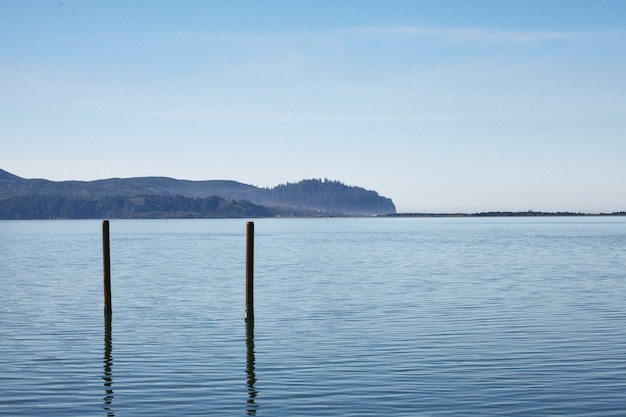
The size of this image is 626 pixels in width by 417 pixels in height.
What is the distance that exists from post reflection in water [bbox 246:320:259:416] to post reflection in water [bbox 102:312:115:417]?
121 inches

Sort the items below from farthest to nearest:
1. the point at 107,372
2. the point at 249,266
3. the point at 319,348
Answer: the point at 249,266 < the point at 319,348 < the point at 107,372

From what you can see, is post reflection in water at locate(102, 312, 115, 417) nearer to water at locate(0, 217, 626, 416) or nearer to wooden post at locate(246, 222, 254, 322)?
water at locate(0, 217, 626, 416)

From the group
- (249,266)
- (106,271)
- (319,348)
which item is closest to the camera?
(319,348)

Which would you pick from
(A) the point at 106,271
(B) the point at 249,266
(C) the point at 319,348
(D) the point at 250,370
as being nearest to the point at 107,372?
(D) the point at 250,370

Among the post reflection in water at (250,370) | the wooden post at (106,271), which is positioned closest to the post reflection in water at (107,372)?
the wooden post at (106,271)

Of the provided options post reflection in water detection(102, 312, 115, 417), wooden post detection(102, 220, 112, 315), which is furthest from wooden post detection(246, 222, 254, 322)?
wooden post detection(102, 220, 112, 315)

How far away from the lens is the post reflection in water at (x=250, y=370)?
58.7 ft

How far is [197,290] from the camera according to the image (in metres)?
45.6

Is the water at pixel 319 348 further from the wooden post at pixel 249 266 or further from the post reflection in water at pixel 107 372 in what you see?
the wooden post at pixel 249 266

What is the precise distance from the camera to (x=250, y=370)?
22000 mm

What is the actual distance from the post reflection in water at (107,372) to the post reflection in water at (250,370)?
3075mm

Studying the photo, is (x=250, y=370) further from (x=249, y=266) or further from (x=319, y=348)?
(x=249, y=266)

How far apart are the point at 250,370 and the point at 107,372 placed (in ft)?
13.1

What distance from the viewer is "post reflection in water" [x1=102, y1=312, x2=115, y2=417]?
18.1 metres
